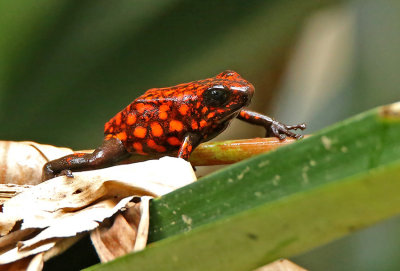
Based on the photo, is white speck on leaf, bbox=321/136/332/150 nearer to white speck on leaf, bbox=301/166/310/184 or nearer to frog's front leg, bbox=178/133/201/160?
white speck on leaf, bbox=301/166/310/184

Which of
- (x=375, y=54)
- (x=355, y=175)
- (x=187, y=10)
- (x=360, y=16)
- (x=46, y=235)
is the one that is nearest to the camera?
(x=355, y=175)

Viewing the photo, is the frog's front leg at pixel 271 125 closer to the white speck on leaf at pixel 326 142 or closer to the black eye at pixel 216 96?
the black eye at pixel 216 96

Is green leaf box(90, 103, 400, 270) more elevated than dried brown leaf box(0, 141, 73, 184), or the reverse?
green leaf box(90, 103, 400, 270)

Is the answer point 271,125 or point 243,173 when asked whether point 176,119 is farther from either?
point 243,173

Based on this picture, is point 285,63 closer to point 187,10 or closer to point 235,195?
point 187,10

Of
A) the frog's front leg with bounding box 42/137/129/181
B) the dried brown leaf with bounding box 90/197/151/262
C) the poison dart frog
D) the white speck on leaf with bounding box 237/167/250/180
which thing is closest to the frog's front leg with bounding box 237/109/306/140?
the poison dart frog

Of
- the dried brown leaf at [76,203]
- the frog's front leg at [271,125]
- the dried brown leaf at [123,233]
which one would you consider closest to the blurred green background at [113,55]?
the frog's front leg at [271,125]

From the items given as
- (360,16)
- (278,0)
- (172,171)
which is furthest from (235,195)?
(360,16)
